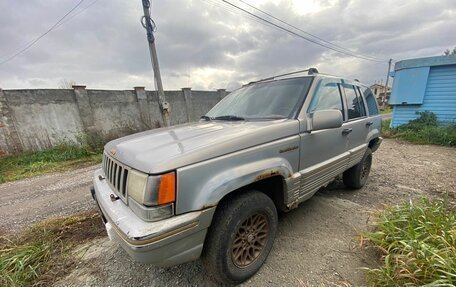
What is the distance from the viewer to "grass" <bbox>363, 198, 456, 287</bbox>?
5.08ft

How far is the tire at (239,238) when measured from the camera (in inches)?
63.1

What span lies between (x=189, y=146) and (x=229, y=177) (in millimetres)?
385

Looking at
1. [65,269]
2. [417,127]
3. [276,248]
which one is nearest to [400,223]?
[276,248]

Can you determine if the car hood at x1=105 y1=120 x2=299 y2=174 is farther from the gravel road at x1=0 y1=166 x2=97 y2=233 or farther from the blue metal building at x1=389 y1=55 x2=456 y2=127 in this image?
the blue metal building at x1=389 y1=55 x2=456 y2=127

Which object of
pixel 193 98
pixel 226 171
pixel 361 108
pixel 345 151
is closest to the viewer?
pixel 226 171

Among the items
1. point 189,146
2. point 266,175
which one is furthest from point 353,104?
point 189,146

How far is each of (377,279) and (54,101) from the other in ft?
33.9

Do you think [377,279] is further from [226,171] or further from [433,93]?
[433,93]

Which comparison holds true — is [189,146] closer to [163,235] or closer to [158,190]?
[158,190]

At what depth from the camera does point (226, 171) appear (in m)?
1.56

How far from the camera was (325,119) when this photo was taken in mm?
1993

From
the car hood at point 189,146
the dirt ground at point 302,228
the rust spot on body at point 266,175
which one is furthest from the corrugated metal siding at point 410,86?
the rust spot on body at point 266,175

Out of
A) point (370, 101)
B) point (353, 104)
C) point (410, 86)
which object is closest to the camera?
point (353, 104)

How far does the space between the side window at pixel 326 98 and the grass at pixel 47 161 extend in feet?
23.2
